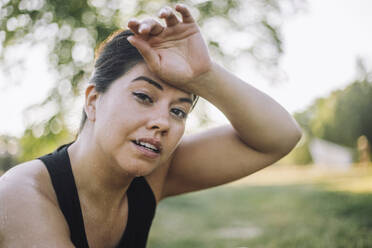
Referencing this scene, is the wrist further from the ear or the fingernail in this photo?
the ear

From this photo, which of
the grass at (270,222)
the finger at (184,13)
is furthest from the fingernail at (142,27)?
the grass at (270,222)

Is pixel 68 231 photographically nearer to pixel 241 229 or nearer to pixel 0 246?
pixel 0 246

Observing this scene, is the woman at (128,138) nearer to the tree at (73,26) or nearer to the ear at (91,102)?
the ear at (91,102)

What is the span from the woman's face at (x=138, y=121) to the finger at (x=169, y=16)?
0.27 m

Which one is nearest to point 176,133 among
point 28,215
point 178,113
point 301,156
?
point 178,113

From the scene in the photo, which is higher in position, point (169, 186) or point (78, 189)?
point (78, 189)

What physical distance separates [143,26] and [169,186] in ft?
4.10

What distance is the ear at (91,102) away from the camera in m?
1.87

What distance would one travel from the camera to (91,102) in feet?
6.24

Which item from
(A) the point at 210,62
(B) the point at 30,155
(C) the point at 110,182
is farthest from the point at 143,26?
(B) the point at 30,155

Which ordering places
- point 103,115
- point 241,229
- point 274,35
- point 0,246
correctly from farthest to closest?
point 274,35 → point 241,229 → point 103,115 → point 0,246

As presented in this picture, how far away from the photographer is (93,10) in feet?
21.8

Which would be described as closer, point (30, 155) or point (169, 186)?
point (169, 186)

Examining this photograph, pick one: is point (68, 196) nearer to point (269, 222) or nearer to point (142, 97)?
point (142, 97)
